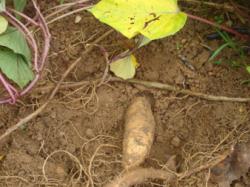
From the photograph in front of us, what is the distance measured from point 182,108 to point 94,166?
13.4 inches

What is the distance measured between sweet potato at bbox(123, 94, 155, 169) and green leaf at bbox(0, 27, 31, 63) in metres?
0.36

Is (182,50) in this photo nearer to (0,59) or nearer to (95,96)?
(95,96)

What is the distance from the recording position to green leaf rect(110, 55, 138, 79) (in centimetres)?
161

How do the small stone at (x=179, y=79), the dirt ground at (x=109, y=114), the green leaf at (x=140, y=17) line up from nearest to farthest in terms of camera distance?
the green leaf at (x=140, y=17)
the dirt ground at (x=109, y=114)
the small stone at (x=179, y=79)

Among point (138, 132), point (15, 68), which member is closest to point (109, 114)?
point (138, 132)

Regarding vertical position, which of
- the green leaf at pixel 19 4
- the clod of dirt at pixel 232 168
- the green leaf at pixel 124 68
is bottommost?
the clod of dirt at pixel 232 168

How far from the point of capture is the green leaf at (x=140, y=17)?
4.76 ft

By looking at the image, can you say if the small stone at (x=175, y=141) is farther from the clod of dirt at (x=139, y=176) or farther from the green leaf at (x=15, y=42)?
the green leaf at (x=15, y=42)

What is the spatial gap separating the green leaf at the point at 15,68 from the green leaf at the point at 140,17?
0.87 ft

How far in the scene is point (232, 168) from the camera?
1.59 meters

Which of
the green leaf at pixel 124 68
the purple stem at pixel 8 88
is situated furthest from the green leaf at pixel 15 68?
the green leaf at pixel 124 68

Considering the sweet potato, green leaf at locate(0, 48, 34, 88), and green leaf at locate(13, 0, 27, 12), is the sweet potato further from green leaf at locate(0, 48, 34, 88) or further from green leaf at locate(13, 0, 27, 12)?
green leaf at locate(13, 0, 27, 12)

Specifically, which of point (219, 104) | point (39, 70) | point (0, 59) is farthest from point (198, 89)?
point (0, 59)

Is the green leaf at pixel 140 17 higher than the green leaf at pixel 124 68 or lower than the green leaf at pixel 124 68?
higher
